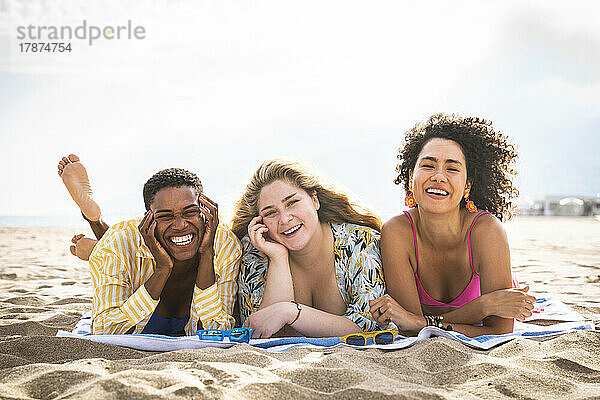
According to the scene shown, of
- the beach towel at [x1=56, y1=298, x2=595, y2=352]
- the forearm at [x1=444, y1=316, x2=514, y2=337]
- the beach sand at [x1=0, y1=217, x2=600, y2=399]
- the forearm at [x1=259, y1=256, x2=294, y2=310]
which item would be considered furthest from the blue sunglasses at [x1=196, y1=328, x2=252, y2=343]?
the forearm at [x1=444, y1=316, x2=514, y2=337]

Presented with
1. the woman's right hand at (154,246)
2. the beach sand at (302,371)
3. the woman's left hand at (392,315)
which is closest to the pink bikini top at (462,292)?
the woman's left hand at (392,315)

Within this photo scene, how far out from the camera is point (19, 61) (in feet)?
130

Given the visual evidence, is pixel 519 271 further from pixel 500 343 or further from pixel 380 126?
pixel 380 126

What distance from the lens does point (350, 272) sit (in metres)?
3.42

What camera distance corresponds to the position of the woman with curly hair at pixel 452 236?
3230 millimetres

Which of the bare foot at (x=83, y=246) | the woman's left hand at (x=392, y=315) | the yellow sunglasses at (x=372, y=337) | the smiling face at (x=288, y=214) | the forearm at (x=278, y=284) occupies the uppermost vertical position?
the smiling face at (x=288, y=214)

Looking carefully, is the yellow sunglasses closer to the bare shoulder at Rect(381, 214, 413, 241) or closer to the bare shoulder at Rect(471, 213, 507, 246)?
the bare shoulder at Rect(381, 214, 413, 241)

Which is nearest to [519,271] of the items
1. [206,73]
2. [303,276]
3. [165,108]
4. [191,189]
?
[303,276]

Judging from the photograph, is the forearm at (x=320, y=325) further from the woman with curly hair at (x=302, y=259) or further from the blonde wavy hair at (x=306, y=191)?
the blonde wavy hair at (x=306, y=191)

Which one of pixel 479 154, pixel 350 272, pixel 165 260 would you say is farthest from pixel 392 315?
pixel 165 260

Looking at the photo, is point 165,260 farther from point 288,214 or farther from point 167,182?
point 288,214

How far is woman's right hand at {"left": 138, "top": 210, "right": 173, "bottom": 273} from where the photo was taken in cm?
306

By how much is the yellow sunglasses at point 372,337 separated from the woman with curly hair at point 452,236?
0.14 meters

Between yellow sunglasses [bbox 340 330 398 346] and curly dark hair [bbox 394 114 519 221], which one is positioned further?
curly dark hair [bbox 394 114 519 221]
